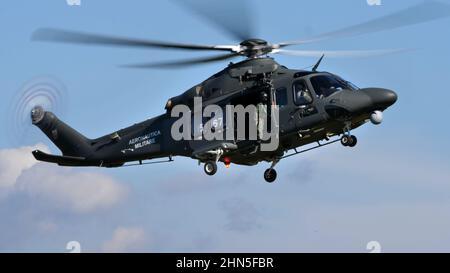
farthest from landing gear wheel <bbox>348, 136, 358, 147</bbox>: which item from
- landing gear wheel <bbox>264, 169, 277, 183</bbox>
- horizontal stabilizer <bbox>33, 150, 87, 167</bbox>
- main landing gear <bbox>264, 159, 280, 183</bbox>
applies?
horizontal stabilizer <bbox>33, 150, 87, 167</bbox>

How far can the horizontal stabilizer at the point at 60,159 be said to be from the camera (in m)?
37.8

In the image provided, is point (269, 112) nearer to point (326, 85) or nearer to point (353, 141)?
point (326, 85)

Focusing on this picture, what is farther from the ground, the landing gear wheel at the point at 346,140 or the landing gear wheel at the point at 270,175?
the landing gear wheel at the point at 270,175

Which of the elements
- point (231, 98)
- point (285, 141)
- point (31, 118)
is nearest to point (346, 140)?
point (285, 141)

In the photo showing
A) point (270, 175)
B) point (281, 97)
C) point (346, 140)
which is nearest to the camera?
point (346, 140)

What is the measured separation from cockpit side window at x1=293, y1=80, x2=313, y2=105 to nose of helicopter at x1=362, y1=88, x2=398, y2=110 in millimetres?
2042

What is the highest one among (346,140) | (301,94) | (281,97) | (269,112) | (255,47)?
(255,47)

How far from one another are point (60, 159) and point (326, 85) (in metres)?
11.1

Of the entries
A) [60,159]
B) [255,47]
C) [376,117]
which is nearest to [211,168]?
[255,47]

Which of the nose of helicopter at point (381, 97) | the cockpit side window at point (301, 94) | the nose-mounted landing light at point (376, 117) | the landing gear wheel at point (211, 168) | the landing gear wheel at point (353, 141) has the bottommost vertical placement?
the landing gear wheel at point (353, 141)

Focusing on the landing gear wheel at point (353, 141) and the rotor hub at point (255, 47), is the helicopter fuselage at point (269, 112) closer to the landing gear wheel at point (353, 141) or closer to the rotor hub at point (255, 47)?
the rotor hub at point (255, 47)

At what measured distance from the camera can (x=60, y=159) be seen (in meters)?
38.4

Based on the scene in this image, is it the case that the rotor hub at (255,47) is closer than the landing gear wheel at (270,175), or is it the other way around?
the rotor hub at (255,47)

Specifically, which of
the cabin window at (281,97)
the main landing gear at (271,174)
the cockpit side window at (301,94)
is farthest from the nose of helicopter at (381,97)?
the main landing gear at (271,174)
